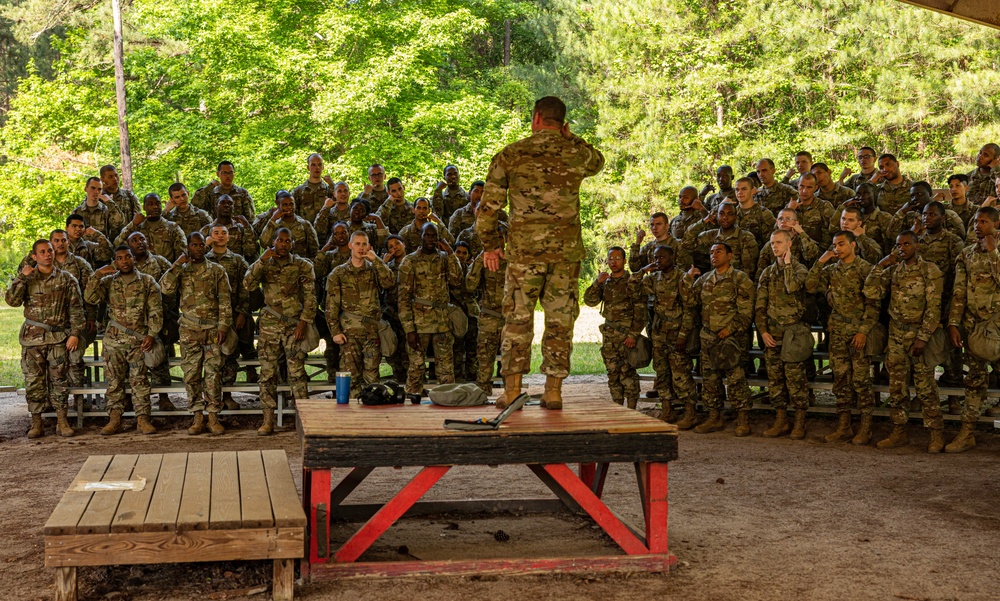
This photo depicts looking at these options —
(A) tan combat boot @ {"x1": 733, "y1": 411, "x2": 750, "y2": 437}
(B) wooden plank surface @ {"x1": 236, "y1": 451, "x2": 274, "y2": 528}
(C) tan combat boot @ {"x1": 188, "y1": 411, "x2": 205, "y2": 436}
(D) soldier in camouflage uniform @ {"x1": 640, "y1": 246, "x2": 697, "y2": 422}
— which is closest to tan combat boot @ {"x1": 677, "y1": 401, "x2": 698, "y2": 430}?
(D) soldier in camouflage uniform @ {"x1": 640, "y1": 246, "x2": 697, "y2": 422}

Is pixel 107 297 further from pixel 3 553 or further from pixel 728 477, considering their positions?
pixel 728 477

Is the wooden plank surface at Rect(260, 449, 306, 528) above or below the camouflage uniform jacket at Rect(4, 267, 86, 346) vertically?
below

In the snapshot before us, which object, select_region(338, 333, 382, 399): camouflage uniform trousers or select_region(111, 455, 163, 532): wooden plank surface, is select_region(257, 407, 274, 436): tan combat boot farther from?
select_region(111, 455, 163, 532): wooden plank surface

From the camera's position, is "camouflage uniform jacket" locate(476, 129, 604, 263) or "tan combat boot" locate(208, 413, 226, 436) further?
"tan combat boot" locate(208, 413, 226, 436)

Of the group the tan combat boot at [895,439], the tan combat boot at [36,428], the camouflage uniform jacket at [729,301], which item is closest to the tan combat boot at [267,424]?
the tan combat boot at [36,428]

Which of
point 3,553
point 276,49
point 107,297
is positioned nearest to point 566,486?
point 3,553

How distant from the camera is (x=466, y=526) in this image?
7.00 meters

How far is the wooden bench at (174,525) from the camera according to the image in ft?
16.4

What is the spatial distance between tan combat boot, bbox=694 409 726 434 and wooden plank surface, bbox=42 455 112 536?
660cm

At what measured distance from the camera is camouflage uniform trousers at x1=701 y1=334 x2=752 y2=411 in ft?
35.7

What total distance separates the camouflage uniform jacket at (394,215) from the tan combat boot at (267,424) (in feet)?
11.5

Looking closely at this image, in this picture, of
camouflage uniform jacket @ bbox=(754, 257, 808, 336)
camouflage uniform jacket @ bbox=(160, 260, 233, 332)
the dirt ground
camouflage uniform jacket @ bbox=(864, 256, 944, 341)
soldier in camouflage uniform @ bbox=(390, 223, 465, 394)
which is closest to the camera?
the dirt ground

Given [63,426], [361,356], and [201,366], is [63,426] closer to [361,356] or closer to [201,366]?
[201,366]

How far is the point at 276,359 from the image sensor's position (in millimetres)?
11180
